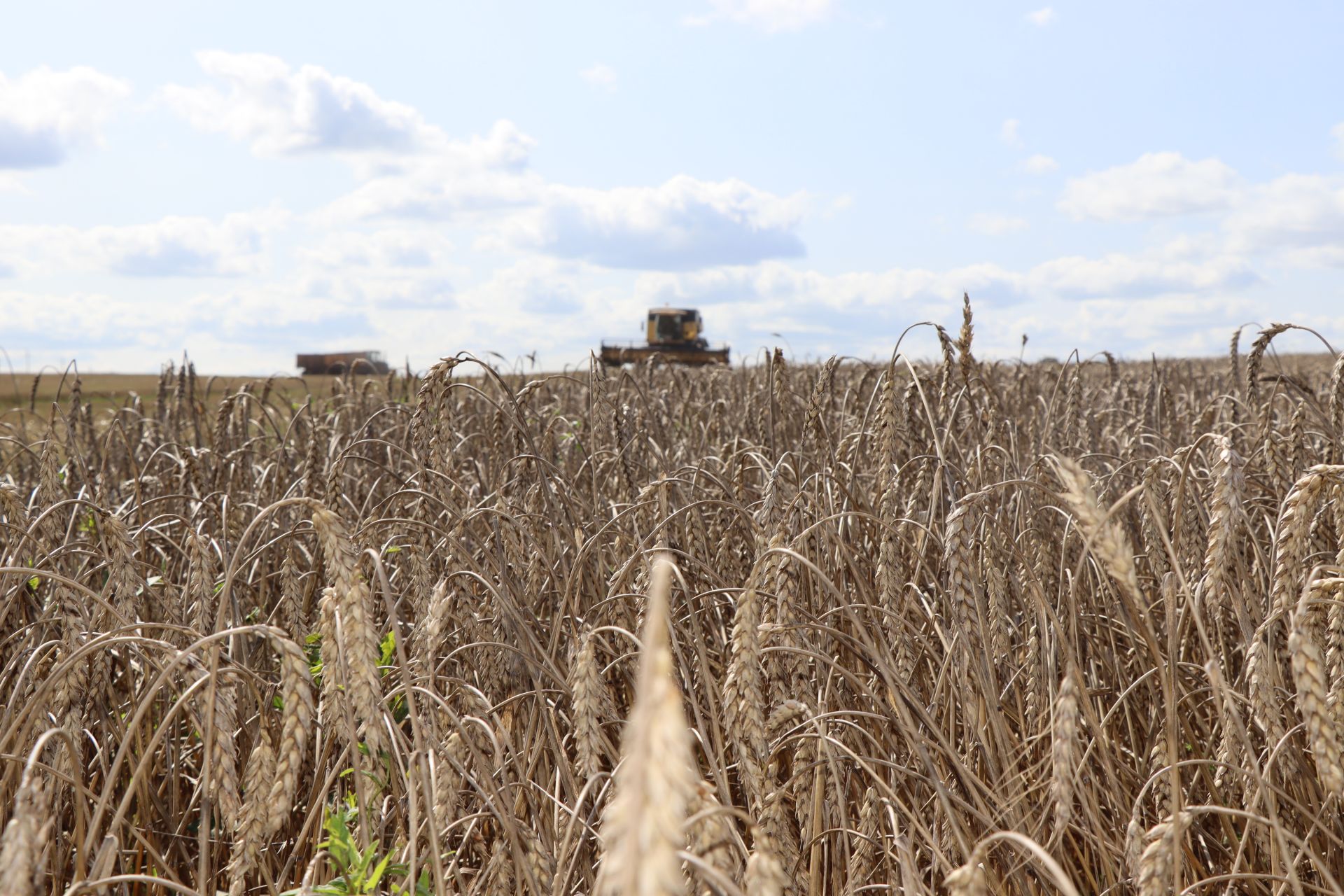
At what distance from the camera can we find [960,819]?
1860 millimetres

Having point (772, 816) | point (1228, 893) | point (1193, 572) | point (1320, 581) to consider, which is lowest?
point (1228, 893)

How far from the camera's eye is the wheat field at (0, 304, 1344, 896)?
4.47 ft

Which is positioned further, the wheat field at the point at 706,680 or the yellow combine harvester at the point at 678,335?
the yellow combine harvester at the point at 678,335

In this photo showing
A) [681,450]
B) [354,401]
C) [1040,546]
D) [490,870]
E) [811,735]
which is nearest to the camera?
[811,735]

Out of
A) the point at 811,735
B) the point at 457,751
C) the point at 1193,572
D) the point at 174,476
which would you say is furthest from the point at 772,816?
the point at 174,476

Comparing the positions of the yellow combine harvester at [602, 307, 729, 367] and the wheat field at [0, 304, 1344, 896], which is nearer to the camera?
the wheat field at [0, 304, 1344, 896]

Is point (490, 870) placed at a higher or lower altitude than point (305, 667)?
lower

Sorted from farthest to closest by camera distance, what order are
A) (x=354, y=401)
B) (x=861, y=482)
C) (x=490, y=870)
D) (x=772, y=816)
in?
(x=354, y=401) < (x=861, y=482) < (x=490, y=870) < (x=772, y=816)

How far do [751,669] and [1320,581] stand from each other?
92 centimetres

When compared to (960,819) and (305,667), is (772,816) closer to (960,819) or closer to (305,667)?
(960,819)

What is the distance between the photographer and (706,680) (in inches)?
74.4

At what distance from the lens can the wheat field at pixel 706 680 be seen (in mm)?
1362

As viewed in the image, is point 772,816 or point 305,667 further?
point 772,816

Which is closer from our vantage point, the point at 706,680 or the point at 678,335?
the point at 706,680
